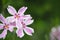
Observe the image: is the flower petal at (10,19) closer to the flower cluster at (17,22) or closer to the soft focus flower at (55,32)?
the flower cluster at (17,22)

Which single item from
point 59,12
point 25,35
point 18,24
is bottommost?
point 59,12

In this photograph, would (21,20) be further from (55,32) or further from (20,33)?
(55,32)

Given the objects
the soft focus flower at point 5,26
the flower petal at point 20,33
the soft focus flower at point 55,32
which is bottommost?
the soft focus flower at point 55,32

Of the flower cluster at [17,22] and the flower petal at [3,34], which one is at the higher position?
the flower cluster at [17,22]

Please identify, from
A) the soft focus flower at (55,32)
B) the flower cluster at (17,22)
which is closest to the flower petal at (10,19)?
the flower cluster at (17,22)

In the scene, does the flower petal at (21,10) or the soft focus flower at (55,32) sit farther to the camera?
the soft focus flower at (55,32)

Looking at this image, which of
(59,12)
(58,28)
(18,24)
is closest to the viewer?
(18,24)

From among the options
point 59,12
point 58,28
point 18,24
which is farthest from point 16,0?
point 59,12

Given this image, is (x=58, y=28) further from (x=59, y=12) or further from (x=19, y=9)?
(x=19, y=9)

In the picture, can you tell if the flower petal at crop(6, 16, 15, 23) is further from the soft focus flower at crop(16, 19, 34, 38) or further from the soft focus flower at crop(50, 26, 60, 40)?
the soft focus flower at crop(50, 26, 60, 40)
